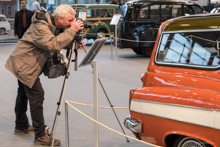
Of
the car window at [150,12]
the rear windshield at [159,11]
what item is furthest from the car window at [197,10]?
the car window at [150,12]

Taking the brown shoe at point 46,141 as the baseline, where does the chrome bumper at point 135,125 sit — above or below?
above

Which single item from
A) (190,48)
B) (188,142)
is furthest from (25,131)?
(188,142)

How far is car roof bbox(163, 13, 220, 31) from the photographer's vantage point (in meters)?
4.36

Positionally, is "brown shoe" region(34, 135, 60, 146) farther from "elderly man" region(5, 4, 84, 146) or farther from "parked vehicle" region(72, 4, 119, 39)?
"parked vehicle" region(72, 4, 119, 39)

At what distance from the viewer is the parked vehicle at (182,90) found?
3.82m

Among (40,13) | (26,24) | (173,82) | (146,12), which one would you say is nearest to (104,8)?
(146,12)

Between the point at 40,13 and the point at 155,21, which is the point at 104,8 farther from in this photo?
the point at 40,13

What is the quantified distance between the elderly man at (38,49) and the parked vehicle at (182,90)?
121 centimetres

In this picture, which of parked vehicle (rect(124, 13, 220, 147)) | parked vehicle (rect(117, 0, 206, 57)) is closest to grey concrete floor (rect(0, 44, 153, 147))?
parked vehicle (rect(117, 0, 206, 57))

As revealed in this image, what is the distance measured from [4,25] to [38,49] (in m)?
15.5

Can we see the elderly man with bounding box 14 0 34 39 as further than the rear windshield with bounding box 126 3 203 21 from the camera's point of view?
No

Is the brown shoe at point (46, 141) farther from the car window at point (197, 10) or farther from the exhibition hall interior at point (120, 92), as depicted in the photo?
the car window at point (197, 10)

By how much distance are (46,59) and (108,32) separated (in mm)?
13832

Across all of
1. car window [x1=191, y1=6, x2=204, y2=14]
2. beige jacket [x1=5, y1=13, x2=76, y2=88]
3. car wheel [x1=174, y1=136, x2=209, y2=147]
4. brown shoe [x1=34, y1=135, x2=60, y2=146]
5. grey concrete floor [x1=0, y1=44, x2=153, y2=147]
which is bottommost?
grey concrete floor [x1=0, y1=44, x2=153, y2=147]
